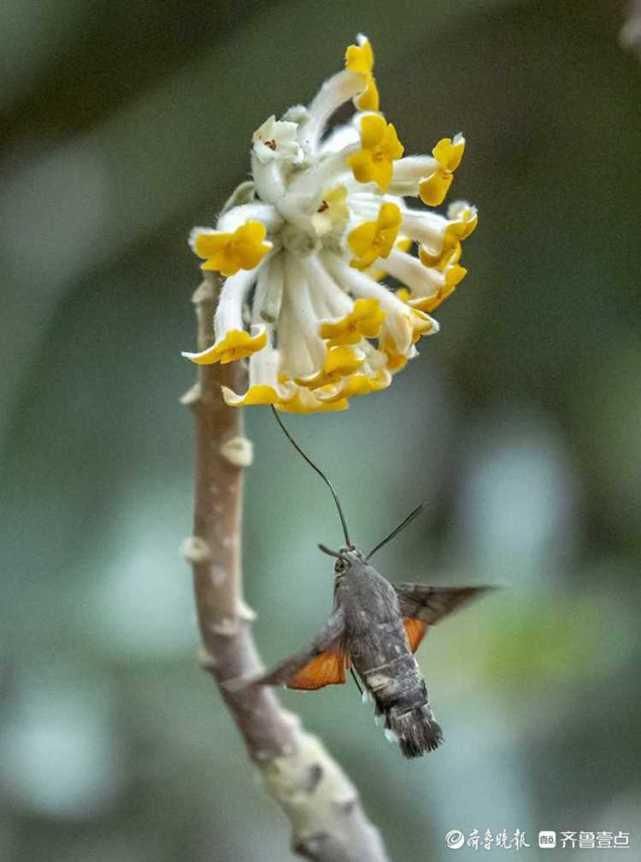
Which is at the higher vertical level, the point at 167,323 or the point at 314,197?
the point at 167,323

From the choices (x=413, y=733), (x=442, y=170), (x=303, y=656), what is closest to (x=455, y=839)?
(x=413, y=733)

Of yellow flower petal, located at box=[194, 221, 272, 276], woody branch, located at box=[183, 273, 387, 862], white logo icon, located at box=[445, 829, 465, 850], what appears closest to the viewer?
yellow flower petal, located at box=[194, 221, 272, 276]

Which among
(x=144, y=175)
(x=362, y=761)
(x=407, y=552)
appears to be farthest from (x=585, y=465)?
(x=144, y=175)

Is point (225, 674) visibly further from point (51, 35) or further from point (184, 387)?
point (51, 35)

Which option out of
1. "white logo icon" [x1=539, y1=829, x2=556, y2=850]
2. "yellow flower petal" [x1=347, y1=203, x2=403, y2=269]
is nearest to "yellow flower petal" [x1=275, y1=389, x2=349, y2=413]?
"yellow flower petal" [x1=347, y1=203, x2=403, y2=269]

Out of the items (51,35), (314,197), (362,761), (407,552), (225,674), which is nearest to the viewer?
(314,197)

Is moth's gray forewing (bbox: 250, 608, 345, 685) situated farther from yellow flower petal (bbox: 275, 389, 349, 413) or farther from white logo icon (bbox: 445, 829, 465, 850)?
white logo icon (bbox: 445, 829, 465, 850)

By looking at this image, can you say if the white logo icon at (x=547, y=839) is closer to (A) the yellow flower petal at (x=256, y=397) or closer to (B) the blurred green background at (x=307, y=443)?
(B) the blurred green background at (x=307, y=443)
